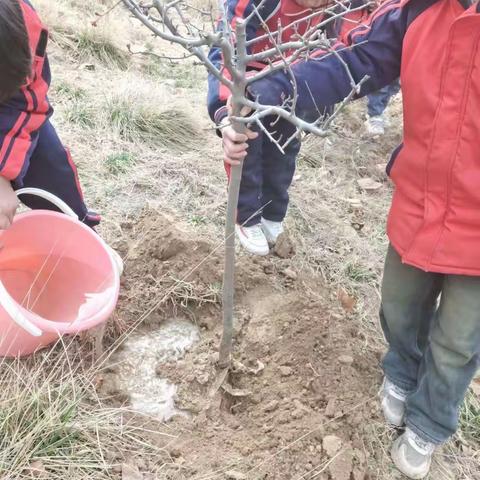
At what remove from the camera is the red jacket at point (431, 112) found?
149cm

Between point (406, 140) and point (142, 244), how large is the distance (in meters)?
1.23

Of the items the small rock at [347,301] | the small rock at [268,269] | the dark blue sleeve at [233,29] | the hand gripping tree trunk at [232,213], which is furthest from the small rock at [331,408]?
the dark blue sleeve at [233,29]

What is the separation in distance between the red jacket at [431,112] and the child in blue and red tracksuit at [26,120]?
67 cm

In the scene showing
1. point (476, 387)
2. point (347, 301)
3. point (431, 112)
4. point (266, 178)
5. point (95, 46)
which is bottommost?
point (476, 387)

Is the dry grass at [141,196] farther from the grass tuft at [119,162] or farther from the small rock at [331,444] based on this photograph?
the small rock at [331,444]

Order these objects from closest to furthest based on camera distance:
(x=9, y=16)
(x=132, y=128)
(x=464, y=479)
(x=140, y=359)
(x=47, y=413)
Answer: (x=9, y=16) < (x=47, y=413) < (x=464, y=479) < (x=140, y=359) < (x=132, y=128)

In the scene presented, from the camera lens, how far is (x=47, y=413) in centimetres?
165

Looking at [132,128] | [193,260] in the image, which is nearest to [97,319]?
[193,260]

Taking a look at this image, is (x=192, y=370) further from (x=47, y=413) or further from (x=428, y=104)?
(x=428, y=104)

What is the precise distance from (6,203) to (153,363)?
762 millimetres

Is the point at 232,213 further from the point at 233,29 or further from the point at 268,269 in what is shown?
the point at 268,269

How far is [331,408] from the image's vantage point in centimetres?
194

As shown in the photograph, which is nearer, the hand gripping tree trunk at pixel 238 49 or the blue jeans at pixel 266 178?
the hand gripping tree trunk at pixel 238 49

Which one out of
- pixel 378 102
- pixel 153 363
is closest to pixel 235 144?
pixel 153 363
